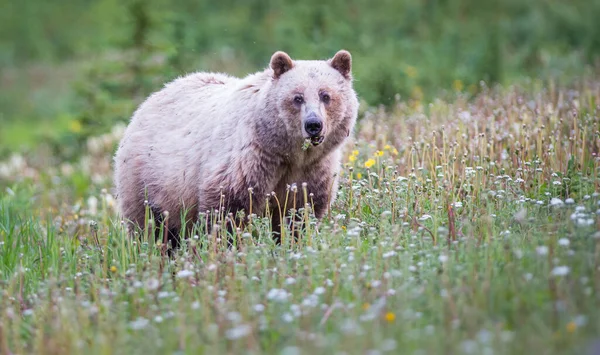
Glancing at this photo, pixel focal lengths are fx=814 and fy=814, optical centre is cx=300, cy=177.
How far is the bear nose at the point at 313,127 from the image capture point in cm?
635

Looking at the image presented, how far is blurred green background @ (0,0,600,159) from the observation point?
13.4 m

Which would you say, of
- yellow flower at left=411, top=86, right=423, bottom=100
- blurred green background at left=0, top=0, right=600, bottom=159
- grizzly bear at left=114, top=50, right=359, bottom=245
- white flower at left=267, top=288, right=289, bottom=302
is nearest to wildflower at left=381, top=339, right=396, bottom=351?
white flower at left=267, top=288, right=289, bottom=302

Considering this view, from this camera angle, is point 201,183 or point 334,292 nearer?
point 334,292

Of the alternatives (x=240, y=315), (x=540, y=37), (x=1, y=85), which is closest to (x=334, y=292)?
(x=240, y=315)

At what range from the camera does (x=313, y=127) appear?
6.37 m

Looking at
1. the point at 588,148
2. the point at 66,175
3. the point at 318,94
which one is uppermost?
the point at 318,94

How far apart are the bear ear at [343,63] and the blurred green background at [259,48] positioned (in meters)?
3.23

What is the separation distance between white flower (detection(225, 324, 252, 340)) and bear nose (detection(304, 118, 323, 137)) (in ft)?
8.46

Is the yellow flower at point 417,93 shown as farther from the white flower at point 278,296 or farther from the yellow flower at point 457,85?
the white flower at point 278,296

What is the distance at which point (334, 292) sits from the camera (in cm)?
461

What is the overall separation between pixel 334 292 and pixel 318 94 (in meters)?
2.43

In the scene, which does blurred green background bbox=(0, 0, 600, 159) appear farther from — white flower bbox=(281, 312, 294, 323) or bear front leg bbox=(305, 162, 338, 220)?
white flower bbox=(281, 312, 294, 323)

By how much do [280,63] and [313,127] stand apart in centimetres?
76

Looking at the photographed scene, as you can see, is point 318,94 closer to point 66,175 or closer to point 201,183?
point 201,183
